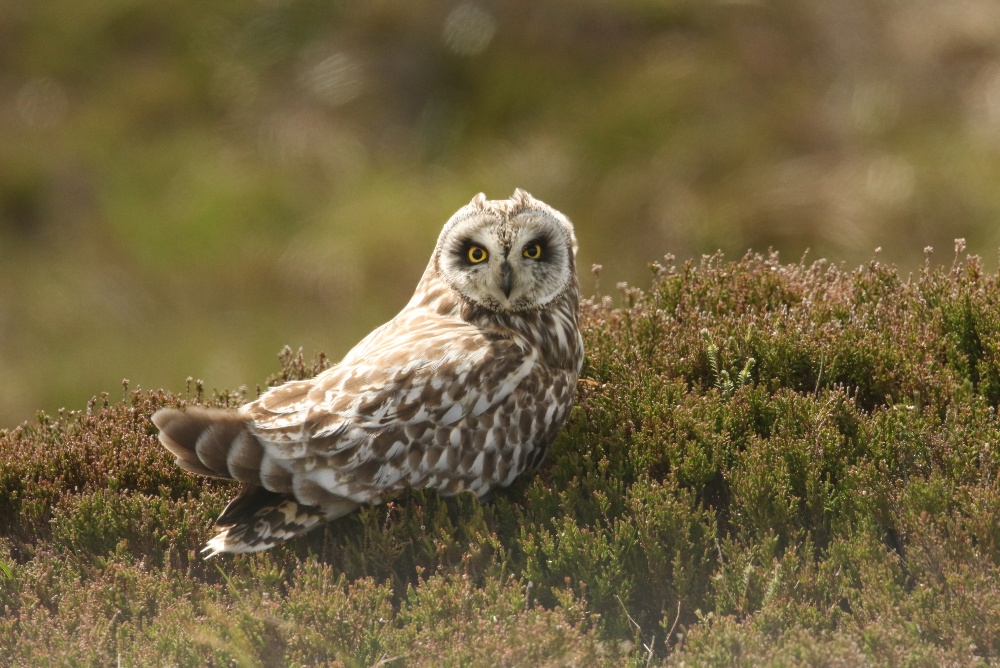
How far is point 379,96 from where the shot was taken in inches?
546

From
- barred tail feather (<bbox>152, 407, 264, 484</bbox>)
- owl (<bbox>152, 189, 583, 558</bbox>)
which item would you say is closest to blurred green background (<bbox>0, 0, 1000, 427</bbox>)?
owl (<bbox>152, 189, 583, 558</bbox>)

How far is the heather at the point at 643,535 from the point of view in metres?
4.61

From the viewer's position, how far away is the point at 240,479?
5184 mm

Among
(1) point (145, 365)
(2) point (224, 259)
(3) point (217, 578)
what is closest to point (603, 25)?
(2) point (224, 259)

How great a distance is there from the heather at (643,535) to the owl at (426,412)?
0.16 metres

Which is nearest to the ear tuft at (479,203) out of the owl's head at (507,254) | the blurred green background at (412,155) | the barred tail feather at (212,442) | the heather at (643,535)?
the owl's head at (507,254)

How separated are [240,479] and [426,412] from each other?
2.68ft

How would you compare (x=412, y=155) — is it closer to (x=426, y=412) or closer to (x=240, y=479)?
(x=426, y=412)

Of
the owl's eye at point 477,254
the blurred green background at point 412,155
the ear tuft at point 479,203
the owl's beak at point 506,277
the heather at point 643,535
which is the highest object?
the blurred green background at point 412,155

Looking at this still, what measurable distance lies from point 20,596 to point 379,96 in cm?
946

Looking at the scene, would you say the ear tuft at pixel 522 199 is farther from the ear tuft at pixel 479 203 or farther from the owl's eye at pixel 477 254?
the owl's eye at pixel 477 254

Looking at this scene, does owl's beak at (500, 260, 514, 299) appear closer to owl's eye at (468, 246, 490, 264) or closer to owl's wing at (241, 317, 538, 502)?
owl's eye at (468, 246, 490, 264)

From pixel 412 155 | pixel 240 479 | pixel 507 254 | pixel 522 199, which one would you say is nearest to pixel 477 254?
pixel 507 254

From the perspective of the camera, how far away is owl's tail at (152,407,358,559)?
5059 millimetres
